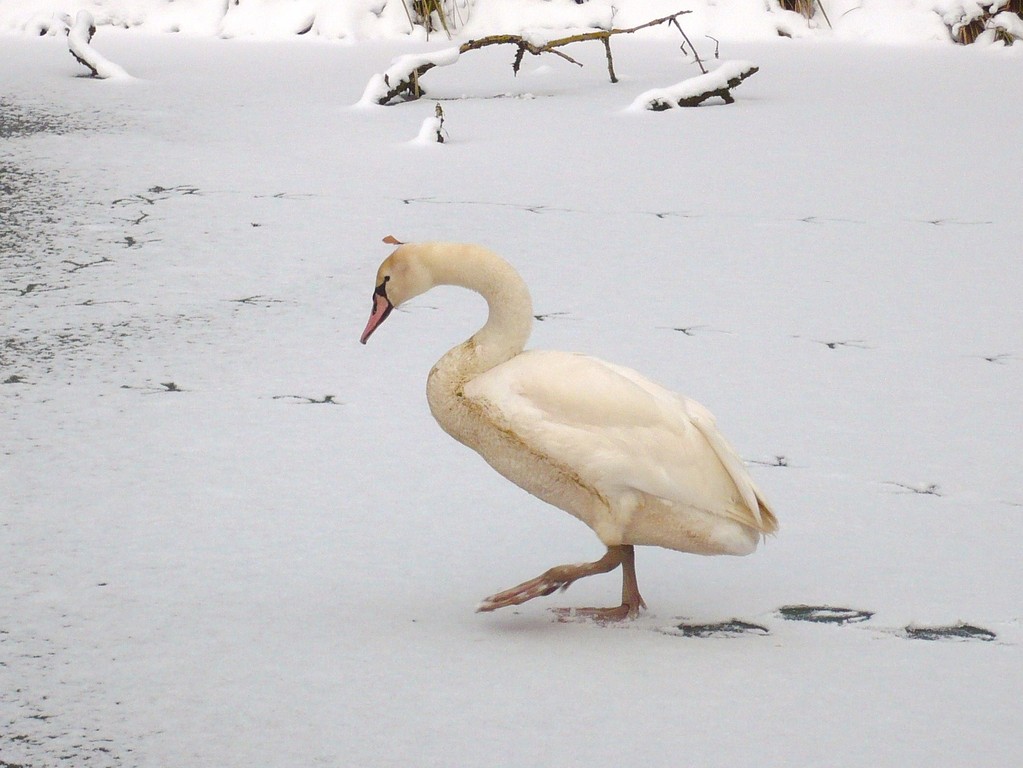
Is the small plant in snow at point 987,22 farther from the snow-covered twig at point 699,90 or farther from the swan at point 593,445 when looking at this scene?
the swan at point 593,445

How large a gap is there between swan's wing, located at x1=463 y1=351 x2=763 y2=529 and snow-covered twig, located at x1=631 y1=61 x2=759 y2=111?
4970 mm

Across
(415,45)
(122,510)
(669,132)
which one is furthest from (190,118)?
(122,510)

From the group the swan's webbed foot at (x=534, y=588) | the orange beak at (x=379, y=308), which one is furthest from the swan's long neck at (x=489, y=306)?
the swan's webbed foot at (x=534, y=588)

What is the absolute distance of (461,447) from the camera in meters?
2.99

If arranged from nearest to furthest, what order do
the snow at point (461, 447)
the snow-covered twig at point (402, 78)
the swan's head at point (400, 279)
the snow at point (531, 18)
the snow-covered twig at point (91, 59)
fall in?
the snow at point (461, 447)
the swan's head at point (400, 279)
the snow-covered twig at point (402, 78)
the snow-covered twig at point (91, 59)
the snow at point (531, 18)

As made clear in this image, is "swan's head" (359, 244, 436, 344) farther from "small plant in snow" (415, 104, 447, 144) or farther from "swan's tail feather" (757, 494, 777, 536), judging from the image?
"small plant in snow" (415, 104, 447, 144)

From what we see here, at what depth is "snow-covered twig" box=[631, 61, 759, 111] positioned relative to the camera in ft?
22.7

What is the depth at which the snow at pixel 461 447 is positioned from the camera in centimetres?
186

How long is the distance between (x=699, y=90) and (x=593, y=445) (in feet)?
17.5

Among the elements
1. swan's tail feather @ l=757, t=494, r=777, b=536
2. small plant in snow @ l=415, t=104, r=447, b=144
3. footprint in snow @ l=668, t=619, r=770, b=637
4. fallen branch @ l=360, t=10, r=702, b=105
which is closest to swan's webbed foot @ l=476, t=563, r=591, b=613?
footprint in snow @ l=668, t=619, r=770, b=637

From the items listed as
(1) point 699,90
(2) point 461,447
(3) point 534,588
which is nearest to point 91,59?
(1) point 699,90

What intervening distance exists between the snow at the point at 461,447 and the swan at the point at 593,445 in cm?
16

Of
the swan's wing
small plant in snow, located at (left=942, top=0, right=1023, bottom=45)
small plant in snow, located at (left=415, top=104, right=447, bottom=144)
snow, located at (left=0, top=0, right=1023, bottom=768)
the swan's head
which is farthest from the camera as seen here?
small plant in snow, located at (left=942, top=0, right=1023, bottom=45)

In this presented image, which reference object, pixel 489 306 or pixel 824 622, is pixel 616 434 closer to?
pixel 489 306
